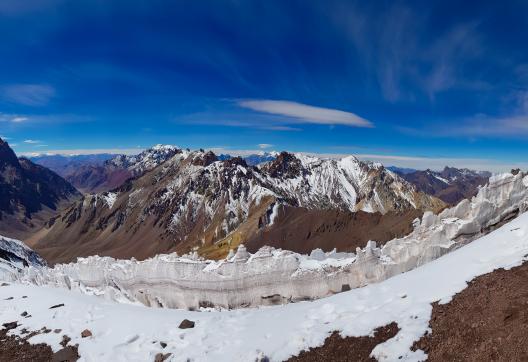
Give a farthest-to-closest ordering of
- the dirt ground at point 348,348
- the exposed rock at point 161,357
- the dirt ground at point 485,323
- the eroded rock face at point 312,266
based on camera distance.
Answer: the eroded rock face at point 312,266
the exposed rock at point 161,357
the dirt ground at point 348,348
the dirt ground at point 485,323

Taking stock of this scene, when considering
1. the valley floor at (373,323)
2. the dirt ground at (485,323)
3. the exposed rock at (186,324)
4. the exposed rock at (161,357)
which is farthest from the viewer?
the exposed rock at (186,324)

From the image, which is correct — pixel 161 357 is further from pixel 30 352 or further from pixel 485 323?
pixel 485 323

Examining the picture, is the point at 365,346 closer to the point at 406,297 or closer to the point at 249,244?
the point at 406,297

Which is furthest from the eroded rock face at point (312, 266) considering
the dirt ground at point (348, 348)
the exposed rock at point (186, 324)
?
the dirt ground at point (348, 348)

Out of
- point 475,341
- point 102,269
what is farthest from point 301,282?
point 102,269

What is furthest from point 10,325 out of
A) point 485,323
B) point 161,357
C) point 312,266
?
point 485,323

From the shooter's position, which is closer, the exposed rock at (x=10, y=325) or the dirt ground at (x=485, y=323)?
the dirt ground at (x=485, y=323)

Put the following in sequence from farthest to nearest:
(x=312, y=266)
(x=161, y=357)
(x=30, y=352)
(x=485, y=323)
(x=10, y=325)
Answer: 1. (x=312, y=266)
2. (x=10, y=325)
3. (x=30, y=352)
4. (x=161, y=357)
5. (x=485, y=323)

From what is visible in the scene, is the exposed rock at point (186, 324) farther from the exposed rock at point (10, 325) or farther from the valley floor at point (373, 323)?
the exposed rock at point (10, 325)
